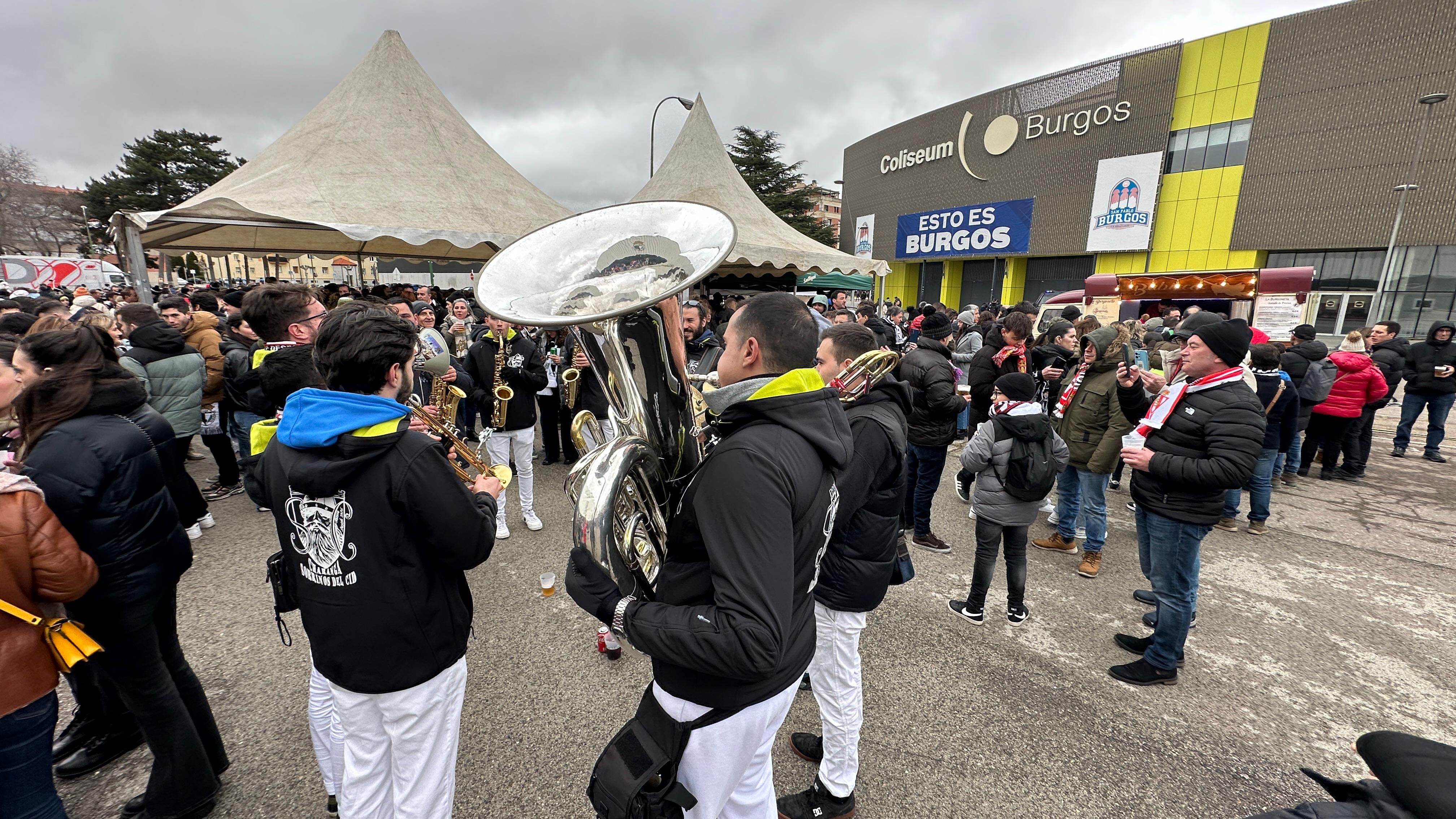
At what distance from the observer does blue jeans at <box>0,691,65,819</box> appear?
1.68 m

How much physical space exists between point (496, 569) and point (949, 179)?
3119cm

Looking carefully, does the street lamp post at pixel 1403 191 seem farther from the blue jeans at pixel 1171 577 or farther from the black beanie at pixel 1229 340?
the blue jeans at pixel 1171 577

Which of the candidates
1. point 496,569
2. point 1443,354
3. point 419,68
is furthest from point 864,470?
point 419,68

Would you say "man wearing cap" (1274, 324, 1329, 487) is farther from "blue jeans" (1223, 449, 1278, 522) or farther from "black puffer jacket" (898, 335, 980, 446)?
"black puffer jacket" (898, 335, 980, 446)

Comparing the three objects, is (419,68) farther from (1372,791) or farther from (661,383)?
(1372,791)

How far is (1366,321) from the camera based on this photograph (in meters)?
18.7

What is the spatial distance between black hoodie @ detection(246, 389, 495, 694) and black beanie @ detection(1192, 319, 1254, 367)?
11.7 feet

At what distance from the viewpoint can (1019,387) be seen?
11.8 ft

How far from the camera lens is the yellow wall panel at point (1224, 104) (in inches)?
819

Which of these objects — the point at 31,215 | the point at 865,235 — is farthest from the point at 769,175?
the point at 31,215

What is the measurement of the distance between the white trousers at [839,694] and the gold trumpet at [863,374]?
0.99 m

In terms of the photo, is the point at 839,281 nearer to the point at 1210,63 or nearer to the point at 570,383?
the point at 570,383

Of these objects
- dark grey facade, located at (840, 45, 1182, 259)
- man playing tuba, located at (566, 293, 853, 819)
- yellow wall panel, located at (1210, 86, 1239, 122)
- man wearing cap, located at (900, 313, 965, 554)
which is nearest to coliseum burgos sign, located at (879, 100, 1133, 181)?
dark grey facade, located at (840, 45, 1182, 259)

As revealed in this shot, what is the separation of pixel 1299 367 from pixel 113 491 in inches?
384
